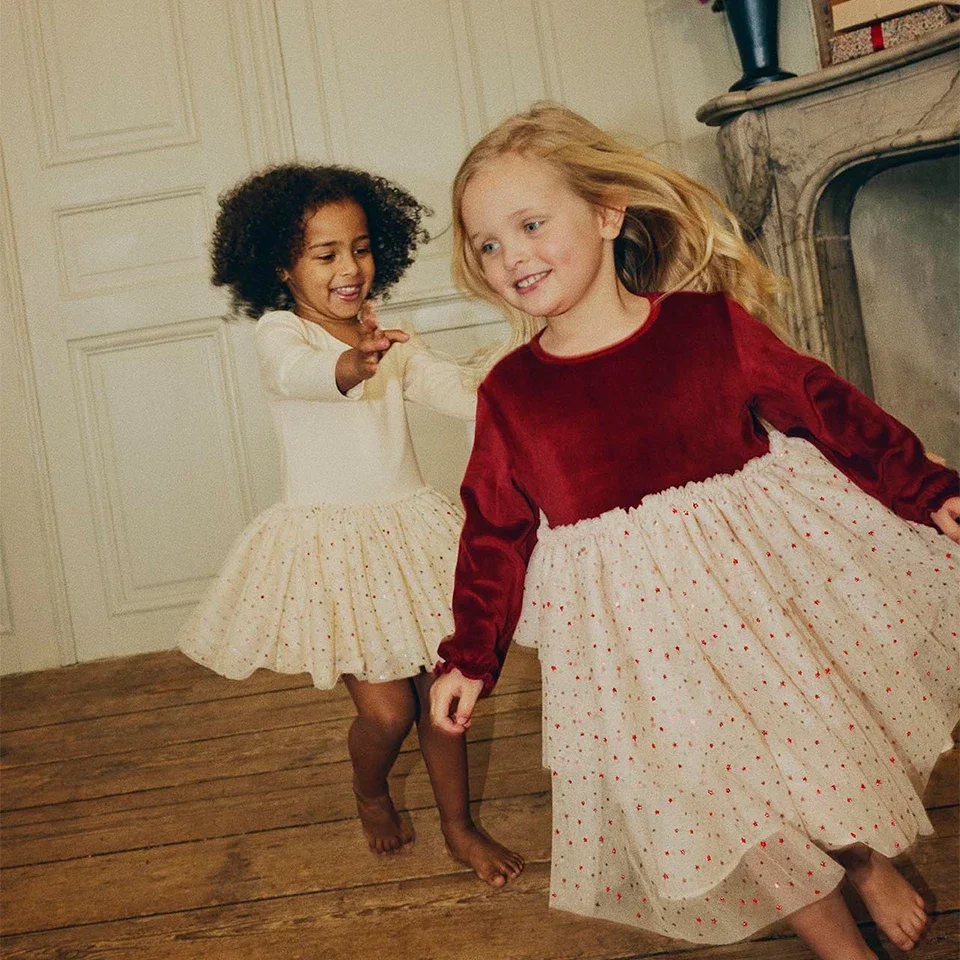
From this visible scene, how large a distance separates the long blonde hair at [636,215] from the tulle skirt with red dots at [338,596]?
38 centimetres

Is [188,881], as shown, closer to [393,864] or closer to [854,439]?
[393,864]

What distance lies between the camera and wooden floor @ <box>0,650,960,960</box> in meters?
1.23

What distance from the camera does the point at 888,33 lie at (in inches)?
84.8

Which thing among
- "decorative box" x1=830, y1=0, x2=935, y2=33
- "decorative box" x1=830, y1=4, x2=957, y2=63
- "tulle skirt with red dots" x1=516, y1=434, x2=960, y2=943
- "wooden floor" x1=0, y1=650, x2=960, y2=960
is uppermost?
"decorative box" x1=830, y1=0, x2=935, y2=33

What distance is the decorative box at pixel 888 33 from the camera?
2.07 metres

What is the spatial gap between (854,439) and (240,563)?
905mm

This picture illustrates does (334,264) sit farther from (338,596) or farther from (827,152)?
(827,152)

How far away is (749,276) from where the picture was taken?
3.97 feet

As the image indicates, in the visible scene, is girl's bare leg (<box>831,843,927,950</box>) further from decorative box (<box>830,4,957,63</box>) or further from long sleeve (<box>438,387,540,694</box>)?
decorative box (<box>830,4,957,63</box>)

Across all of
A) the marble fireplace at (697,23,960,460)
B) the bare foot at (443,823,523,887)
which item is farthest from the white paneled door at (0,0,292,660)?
the bare foot at (443,823,523,887)

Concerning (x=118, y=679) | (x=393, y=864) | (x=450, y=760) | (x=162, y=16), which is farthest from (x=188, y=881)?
(x=162, y=16)

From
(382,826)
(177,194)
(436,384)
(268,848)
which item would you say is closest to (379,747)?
(382,826)

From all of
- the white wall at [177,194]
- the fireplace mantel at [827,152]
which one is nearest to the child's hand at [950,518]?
the fireplace mantel at [827,152]

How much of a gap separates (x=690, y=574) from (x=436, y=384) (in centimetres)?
65
